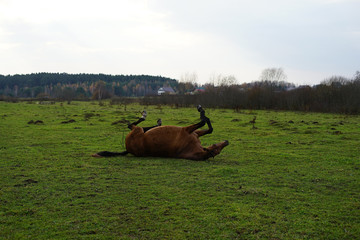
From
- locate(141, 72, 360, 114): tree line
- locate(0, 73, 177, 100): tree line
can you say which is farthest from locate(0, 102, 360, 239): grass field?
locate(0, 73, 177, 100): tree line

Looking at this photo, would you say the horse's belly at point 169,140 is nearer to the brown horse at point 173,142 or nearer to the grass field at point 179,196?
the brown horse at point 173,142

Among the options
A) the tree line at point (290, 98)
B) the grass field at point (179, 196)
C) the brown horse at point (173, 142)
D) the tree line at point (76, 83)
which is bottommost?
the grass field at point (179, 196)

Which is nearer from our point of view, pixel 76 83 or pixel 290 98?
pixel 290 98

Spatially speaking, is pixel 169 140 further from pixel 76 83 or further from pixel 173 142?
pixel 76 83

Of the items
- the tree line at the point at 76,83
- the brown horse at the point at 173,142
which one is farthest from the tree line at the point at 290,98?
the tree line at the point at 76,83

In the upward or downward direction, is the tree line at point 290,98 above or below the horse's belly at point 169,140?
above

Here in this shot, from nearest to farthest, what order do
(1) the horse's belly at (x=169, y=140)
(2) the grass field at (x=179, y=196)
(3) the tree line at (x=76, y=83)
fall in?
(2) the grass field at (x=179, y=196)
(1) the horse's belly at (x=169, y=140)
(3) the tree line at (x=76, y=83)

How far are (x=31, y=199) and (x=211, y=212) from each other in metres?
3.03

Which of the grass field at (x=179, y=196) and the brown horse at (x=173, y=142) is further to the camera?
the brown horse at (x=173, y=142)

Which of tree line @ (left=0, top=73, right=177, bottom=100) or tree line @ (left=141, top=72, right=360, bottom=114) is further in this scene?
tree line @ (left=0, top=73, right=177, bottom=100)

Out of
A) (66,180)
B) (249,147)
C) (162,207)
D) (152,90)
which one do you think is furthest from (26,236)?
(152,90)

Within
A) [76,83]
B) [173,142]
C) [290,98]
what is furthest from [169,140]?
[76,83]

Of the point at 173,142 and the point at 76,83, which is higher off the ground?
the point at 76,83

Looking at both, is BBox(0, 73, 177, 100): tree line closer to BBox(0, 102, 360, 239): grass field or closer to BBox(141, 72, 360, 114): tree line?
BBox(141, 72, 360, 114): tree line
